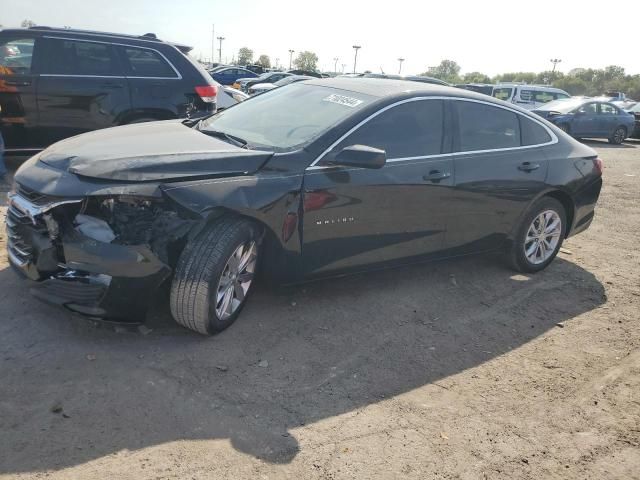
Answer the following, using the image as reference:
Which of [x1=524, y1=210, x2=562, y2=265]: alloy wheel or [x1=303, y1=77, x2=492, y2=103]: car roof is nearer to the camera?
[x1=303, y1=77, x2=492, y2=103]: car roof

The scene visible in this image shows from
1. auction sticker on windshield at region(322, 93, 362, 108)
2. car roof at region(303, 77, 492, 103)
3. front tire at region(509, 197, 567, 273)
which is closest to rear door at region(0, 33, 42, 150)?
car roof at region(303, 77, 492, 103)

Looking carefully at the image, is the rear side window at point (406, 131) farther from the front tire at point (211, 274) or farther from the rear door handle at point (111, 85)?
the rear door handle at point (111, 85)

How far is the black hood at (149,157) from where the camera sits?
3273mm

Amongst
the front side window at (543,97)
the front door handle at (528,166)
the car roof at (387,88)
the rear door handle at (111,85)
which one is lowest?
the front door handle at (528,166)

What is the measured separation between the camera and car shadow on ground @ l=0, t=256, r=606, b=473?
2.73 metres

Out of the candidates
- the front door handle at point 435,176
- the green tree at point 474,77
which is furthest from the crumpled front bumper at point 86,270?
the green tree at point 474,77

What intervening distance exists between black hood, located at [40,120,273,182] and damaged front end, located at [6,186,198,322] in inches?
7.3

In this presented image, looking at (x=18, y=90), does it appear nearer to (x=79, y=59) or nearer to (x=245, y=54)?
(x=79, y=59)

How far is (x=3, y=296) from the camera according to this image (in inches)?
153

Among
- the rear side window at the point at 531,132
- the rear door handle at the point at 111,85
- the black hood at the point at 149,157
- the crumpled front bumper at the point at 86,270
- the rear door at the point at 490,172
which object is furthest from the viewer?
the rear door handle at the point at 111,85

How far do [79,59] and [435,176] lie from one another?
200 inches

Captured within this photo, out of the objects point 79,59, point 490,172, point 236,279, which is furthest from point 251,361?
point 79,59

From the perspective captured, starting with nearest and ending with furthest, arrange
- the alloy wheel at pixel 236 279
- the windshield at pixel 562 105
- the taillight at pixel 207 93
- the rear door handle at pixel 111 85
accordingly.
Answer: the alloy wheel at pixel 236 279 < the rear door handle at pixel 111 85 < the taillight at pixel 207 93 < the windshield at pixel 562 105

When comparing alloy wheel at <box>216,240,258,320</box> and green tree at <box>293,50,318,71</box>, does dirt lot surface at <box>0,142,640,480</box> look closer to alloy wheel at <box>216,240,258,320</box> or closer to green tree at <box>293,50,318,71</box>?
alloy wheel at <box>216,240,258,320</box>
